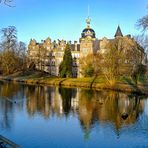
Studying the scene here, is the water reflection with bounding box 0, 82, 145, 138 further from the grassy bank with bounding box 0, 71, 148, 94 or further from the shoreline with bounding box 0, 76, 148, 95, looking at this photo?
the grassy bank with bounding box 0, 71, 148, 94

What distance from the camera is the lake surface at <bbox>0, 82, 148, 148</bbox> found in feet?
81.0

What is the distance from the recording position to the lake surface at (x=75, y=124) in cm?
2468

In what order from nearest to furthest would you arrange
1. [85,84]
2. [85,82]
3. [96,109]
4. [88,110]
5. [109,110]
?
[88,110] < [109,110] < [96,109] < [85,84] < [85,82]

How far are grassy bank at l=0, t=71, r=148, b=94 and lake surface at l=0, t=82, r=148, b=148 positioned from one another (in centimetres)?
1589

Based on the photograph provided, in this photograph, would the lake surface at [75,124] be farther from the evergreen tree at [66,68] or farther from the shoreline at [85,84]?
the evergreen tree at [66,68]

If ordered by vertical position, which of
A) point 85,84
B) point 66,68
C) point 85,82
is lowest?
point 85,84

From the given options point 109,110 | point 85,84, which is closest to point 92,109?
point 109,110

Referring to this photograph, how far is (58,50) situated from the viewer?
363 feet

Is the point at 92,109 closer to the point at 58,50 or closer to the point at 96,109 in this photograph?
the point at 96,109

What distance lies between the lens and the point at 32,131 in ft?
90.4

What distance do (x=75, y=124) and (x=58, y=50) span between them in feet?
265

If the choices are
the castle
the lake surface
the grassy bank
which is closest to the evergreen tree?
the grassy bank

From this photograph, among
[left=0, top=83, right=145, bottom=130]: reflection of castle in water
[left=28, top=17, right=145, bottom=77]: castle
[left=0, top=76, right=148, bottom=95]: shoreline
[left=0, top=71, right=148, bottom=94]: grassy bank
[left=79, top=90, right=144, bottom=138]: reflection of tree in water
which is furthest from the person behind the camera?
[left=28, top=17, right=145, bottom=77]: castle

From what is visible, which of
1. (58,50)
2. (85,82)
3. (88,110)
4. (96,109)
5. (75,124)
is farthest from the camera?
(58,50)
